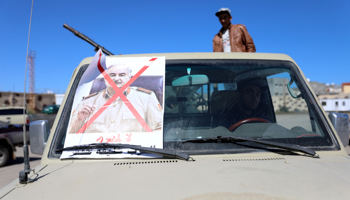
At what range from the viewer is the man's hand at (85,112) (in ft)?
6.79

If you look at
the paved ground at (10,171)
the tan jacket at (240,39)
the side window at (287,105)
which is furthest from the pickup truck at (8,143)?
the side window at (287,105)

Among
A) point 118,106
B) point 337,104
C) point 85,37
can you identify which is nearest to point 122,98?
point 118,106

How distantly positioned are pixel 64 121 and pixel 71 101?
0.53ft

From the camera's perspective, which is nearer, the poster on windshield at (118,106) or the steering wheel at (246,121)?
the poster on windshield at (118,106)

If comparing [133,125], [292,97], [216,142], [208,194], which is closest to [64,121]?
[133,125]

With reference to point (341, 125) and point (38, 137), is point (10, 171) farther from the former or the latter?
point (341, 125)

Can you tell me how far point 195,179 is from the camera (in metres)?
1.52

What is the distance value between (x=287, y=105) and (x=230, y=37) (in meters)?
1.60

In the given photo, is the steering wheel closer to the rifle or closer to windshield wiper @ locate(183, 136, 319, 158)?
windshield wiper @ locate(183, 136, 319, 158)

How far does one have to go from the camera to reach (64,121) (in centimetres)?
210

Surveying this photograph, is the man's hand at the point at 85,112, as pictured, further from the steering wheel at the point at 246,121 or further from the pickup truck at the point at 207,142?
the steering wheel at the point at 246,121

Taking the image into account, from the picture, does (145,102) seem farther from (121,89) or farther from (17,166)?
(17,166)

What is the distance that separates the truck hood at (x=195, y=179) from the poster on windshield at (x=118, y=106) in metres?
0.15

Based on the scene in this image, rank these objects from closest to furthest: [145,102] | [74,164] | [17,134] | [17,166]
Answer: [74,164]
[145,102]
[17,166]
[17,134]
